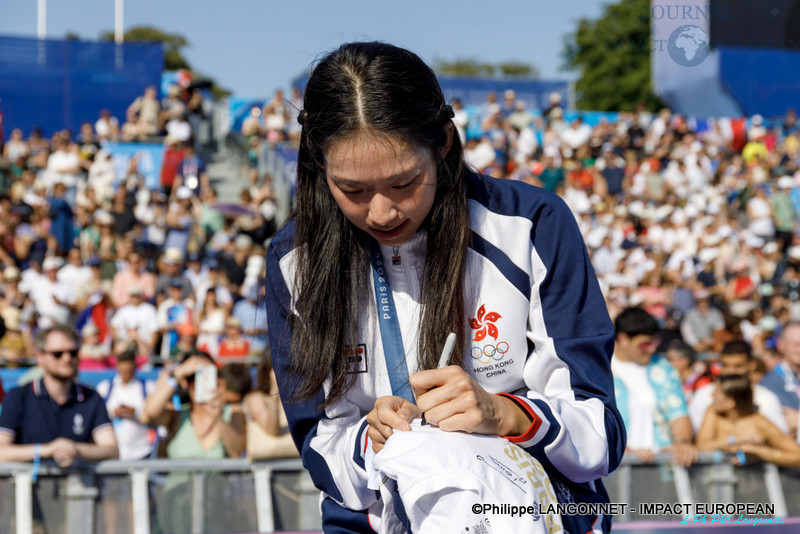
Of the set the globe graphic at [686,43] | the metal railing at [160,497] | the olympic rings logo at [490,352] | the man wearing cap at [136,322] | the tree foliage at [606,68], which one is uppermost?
the tree foliage at [606,68]

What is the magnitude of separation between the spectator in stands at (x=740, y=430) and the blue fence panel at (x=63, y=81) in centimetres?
1468

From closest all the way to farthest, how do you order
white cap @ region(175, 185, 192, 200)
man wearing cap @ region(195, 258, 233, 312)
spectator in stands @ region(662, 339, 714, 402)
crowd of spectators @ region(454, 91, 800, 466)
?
1. crowd of spectators @ region(454, 91, 800, 466)
2. spectator in stands @ region(662, 339, 714, 402)
3. man wearing cap @ region(195, 258, 233, 312)
4. white cap @ region(175, 185, 192, 200)

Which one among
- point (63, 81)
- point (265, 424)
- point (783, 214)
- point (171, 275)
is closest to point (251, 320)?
point (171, 275)

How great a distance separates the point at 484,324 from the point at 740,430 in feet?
11.3

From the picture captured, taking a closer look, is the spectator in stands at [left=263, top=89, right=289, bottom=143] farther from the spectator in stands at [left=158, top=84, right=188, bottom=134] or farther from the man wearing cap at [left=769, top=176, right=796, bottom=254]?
the man wearing cap at [left=769, top=176, right=796, bottom=254]

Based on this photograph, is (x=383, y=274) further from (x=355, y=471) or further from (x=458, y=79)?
(x=458, y=79)

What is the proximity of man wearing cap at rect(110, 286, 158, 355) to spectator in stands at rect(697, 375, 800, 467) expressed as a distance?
539 centimetres

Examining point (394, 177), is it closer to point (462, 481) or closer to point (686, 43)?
point (462, 481)

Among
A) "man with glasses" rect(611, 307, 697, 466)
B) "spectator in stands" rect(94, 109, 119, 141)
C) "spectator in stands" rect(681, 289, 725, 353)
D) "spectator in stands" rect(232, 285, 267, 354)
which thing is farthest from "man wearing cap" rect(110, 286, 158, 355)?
"spectator in stands" rect(94, 109, 119, 141)

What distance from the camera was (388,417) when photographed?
60.5 inches

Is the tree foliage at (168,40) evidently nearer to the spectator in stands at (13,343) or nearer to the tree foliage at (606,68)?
the tree foliage at (606,68)

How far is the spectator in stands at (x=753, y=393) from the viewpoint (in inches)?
199

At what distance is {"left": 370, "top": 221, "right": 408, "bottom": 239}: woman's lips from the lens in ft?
5.49

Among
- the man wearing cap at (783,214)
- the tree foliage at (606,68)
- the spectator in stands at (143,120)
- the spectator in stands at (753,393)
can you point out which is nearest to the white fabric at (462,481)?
the spectator in stands at (753,393)
